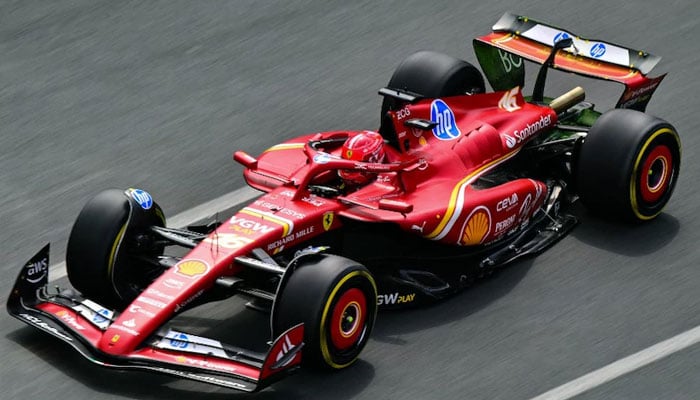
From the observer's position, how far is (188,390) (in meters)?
9.40

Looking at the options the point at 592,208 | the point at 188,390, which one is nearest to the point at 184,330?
the point at 188,390

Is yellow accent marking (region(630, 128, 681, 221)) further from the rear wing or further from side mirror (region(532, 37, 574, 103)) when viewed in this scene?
side mirror (region(532, 37, 574, 103))

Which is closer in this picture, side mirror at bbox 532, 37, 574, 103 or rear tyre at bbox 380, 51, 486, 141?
side mirror at bbox 532, 37, 574, 103

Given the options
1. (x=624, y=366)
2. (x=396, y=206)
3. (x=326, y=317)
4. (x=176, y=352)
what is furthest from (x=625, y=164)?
(x=176, y=352)

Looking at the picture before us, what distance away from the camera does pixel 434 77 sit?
12453mm

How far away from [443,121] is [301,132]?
7.93ft

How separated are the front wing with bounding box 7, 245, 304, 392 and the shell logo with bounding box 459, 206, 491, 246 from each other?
2038 mm

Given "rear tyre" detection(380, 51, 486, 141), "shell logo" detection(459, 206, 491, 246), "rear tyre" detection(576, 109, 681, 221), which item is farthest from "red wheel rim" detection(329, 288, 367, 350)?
"rear tyre" detection(380, 51, 486, 141)

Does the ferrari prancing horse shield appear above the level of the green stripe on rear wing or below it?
below

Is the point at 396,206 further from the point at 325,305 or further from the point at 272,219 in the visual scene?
the point at 325,305

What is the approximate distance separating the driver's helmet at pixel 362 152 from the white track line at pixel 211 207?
5.75ft

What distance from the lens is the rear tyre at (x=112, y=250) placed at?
33.1ft

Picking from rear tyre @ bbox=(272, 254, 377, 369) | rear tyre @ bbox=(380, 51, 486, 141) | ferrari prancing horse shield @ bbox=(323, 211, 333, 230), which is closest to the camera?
rear tyre @ bbox=(272, 254, 377, 369)

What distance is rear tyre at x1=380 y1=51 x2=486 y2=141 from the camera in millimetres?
12430
